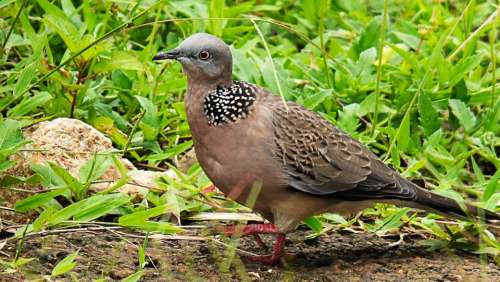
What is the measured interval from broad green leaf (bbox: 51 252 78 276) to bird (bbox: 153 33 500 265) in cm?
82

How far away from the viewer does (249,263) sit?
499 cm

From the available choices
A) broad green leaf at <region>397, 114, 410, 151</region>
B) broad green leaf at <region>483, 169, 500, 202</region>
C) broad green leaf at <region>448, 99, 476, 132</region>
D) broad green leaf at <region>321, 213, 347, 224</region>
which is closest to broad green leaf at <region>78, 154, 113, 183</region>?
broad green leaf at <region>321, 213, 347, 224</region>

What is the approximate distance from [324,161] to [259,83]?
1.38 meters

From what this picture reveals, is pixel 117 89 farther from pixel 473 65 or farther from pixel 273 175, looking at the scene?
pixel 473 65

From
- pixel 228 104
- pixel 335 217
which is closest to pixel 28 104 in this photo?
pixel 228 104

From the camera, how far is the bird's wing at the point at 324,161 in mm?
4938

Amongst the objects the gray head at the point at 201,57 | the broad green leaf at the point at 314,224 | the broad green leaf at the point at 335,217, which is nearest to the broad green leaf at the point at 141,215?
the gray head at the point at 201,57

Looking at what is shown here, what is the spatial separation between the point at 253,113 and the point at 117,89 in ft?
4.41

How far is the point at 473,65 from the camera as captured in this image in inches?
255

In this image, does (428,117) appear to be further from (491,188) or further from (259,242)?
(259,242)

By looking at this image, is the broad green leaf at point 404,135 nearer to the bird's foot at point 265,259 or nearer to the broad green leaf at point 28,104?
the bird's foot at point 265,259

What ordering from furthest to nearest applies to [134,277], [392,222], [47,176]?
[392,222]
[47,176]
[134,277]

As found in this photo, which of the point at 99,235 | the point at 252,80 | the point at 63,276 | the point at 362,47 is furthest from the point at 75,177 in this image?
the point at 362,47

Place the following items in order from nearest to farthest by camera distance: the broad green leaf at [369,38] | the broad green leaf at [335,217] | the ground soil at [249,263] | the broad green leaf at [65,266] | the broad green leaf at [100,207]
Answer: the broad green leaf at [65,266], the ground soil at [249,263], the broad green leaf at [100,207], the broad green leaf at [335,217], the broad green leaf at [369,38]
